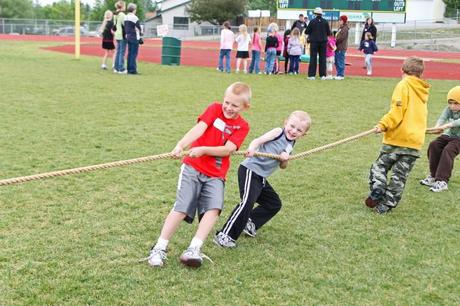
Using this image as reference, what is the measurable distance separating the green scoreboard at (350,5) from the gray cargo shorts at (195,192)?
28.9m

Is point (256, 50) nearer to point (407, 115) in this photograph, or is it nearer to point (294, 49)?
point (294, 49)

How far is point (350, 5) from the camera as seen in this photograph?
3331 cm

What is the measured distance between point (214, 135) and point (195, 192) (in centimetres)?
43

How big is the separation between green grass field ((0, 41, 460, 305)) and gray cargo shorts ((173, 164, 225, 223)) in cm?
37

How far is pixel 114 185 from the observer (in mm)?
6020

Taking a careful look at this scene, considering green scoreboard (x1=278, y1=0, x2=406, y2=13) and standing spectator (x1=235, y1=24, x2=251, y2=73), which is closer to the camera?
standing spectator (x1=235, y1=24, x2=251, y2=73)

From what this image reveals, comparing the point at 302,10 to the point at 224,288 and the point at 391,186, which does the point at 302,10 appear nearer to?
the point at 391,186

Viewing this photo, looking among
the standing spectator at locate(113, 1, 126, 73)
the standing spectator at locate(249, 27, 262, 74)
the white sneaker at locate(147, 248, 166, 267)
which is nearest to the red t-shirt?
the white sneaker at locate(147, 248, 166, 267)

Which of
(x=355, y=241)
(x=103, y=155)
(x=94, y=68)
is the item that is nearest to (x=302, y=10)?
(x=94, y=68)

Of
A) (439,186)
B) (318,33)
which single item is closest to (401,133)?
(439,186)

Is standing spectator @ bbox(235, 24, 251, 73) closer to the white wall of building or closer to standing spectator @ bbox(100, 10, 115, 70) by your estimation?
standing spectator @ bbox(100, 10, 115, 70)

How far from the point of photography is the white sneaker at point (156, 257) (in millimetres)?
4098

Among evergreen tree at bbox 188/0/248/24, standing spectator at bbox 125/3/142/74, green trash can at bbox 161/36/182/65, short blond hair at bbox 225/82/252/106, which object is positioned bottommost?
short blond hair at bbox 225/82/252/106

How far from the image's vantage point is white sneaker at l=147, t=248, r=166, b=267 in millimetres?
4098
